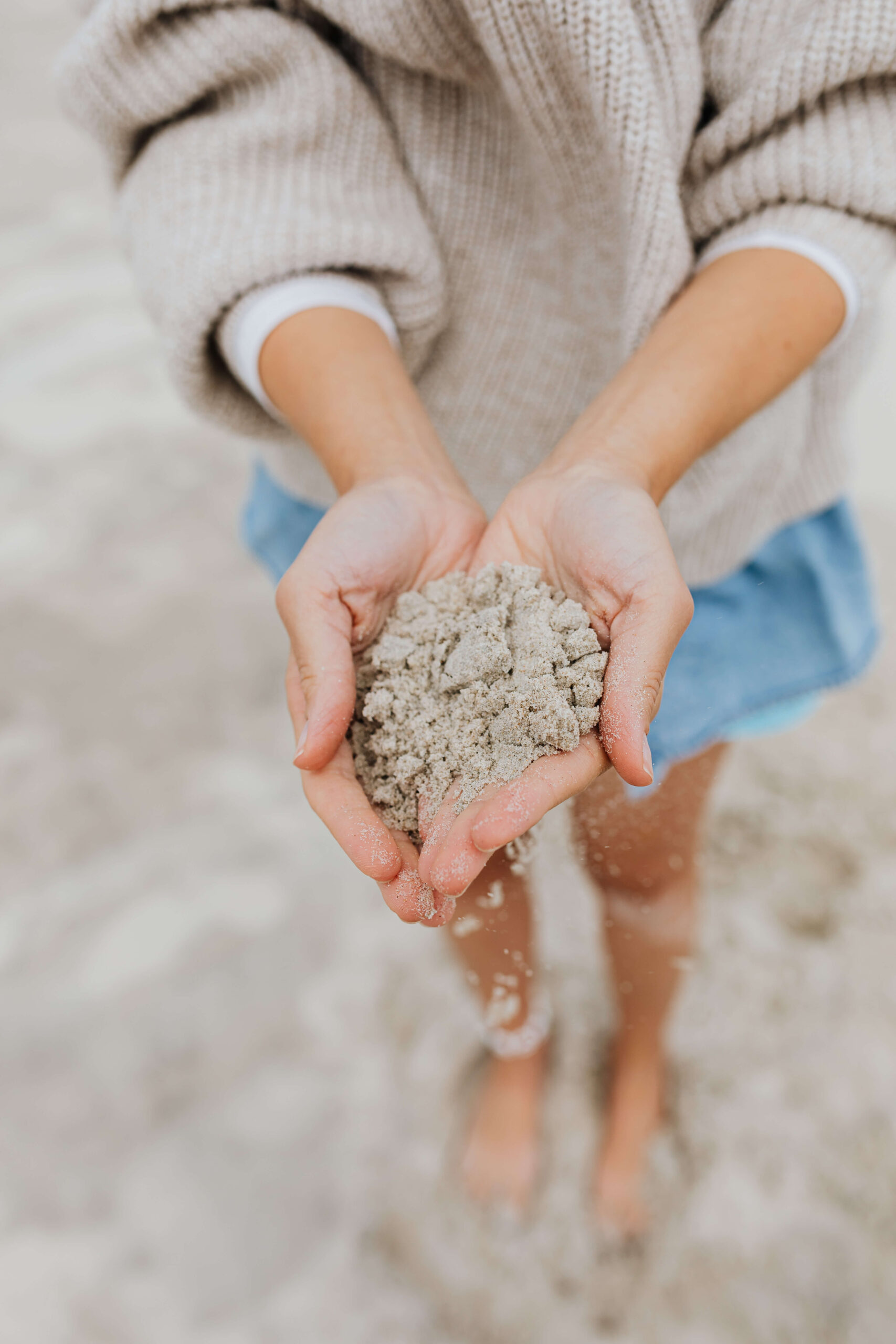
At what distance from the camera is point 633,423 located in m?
0.71

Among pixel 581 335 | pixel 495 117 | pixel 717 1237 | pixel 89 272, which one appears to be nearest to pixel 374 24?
pixel 495 117

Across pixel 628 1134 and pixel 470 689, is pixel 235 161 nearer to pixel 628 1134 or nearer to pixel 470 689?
pixel 470 689

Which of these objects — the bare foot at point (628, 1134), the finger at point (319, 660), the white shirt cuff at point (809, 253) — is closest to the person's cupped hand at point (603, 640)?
the finger at point (319, 660)

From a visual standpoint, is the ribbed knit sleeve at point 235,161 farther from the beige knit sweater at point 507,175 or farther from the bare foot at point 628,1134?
the bare foot at point 628,1134

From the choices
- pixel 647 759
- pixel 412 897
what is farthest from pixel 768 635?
pixel 412 897

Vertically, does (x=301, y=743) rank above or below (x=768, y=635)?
above

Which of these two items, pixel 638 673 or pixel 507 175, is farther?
pixel 507 175

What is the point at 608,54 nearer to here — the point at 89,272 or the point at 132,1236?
the point at 132,1236

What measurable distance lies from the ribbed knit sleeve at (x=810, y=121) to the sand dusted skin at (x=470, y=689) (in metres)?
0.39

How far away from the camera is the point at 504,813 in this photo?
58 centimetres

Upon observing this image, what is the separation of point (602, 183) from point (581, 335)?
0.14m

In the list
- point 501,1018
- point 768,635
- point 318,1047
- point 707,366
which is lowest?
point 318,1047

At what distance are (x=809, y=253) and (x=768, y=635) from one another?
0.42 m

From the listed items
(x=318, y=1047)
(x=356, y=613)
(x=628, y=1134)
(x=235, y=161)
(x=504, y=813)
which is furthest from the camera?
(x=318, y=1047)
